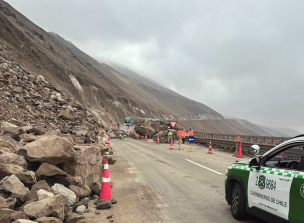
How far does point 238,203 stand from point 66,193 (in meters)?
3.48

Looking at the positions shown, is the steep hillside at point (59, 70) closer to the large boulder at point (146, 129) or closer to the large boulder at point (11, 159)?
the large boulder at point (146, 129)

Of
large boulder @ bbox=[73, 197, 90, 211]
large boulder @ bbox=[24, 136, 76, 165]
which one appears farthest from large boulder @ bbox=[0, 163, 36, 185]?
large boulder @ bbox=[73, 197, 90, 211]

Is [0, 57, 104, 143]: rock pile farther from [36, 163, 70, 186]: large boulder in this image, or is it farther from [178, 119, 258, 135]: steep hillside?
[178, 119, 258, 135]: steep hillside

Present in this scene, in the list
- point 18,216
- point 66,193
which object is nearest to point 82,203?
point 66,193

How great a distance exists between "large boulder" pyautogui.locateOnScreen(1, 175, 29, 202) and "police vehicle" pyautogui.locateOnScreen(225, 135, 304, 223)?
12.8ft

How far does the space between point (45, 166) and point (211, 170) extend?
6.87 meters

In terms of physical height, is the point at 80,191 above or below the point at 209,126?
below

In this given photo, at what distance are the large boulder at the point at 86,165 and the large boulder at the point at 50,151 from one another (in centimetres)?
31

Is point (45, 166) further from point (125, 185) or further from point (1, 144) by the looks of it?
point (125, 185)

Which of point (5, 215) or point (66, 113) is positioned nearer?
point (5, 215)

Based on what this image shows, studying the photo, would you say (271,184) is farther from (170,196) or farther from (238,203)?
(170,196)

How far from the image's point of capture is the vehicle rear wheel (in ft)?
15.7

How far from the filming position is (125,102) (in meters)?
81.9

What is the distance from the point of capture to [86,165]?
705 centimetres
